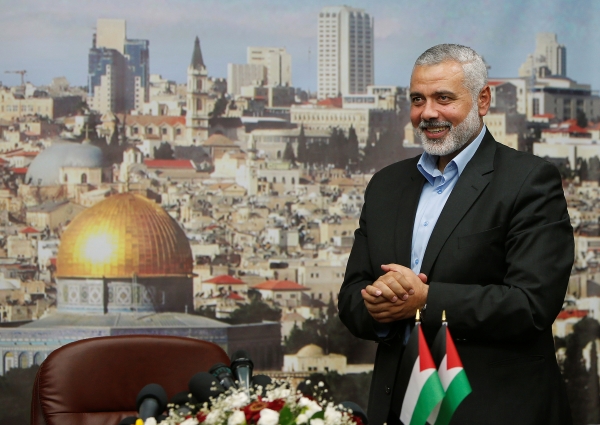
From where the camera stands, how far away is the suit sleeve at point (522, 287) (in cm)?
210

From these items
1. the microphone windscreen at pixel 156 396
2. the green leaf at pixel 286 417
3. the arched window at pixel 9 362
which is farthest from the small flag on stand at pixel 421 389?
the arched window at pixel 9 362

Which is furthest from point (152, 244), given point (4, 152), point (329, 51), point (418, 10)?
point (418, 10)

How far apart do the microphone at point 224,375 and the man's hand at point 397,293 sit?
0.42 metres

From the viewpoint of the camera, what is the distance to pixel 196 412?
170 cm

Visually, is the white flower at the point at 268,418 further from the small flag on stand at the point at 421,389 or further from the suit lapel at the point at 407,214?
the suit lapel at the point at 407,214

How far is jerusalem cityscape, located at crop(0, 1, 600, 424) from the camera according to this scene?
10508mm

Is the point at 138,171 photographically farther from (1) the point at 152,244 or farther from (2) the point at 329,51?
(2) the point at 329,51

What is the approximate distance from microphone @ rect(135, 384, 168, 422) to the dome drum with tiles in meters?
8.94

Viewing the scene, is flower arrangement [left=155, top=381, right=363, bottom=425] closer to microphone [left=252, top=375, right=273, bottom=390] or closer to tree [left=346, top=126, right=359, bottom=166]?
microphone [left=252, top=375, right=273, bottom=390]

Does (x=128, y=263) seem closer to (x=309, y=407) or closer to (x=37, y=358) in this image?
(x=37, y=358)

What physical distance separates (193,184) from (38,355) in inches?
115

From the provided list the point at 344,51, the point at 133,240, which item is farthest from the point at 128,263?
the point at 344,51

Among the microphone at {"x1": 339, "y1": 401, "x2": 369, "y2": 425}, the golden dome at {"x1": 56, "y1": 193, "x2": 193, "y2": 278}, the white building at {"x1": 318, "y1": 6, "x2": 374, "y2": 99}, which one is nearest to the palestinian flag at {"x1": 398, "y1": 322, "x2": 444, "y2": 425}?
the microphone at {"x1": 339, "y1": 401, "x2": 369, "y2": 425}

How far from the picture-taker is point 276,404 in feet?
5.20
